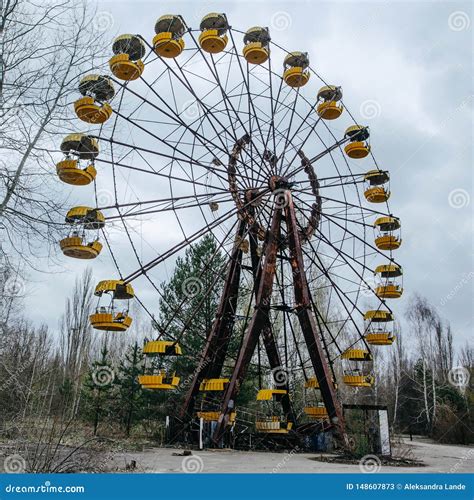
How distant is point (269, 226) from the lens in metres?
20.5

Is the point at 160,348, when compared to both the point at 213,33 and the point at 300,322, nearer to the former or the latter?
the point at 300,322

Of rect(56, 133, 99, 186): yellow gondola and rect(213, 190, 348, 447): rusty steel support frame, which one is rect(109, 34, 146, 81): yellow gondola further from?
rect(213, 190, 348, 447): rusty steel support frame

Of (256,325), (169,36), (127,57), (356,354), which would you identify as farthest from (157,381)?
(169,36)

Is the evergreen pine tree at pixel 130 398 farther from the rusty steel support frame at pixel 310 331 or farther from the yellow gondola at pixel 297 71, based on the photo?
the yellow gondola at pixel 297 71

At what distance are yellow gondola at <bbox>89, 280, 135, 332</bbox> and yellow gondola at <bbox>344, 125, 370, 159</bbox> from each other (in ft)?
37.6

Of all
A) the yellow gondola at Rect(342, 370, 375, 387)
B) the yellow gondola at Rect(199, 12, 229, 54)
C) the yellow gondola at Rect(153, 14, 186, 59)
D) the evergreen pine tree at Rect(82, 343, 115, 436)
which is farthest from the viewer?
the evergreen pine tree at Rect(82, 343, 115, 436)

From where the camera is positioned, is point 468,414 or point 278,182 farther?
point 468,414

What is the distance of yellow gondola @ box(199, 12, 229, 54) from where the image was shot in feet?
61.8

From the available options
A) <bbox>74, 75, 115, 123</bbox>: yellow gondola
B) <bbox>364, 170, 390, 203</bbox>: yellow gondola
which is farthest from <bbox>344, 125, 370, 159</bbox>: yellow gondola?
<bbox>74, 75, 115, 123</bbox>: yellow gondola

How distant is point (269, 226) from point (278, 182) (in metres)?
1.84

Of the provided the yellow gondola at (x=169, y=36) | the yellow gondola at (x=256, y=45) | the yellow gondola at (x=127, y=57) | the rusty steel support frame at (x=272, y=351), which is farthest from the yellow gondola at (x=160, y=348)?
the yellow gondola at (x=256, y=45)

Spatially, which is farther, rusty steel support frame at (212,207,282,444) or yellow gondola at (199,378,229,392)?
yellow gondola at (199,378,229,392)
